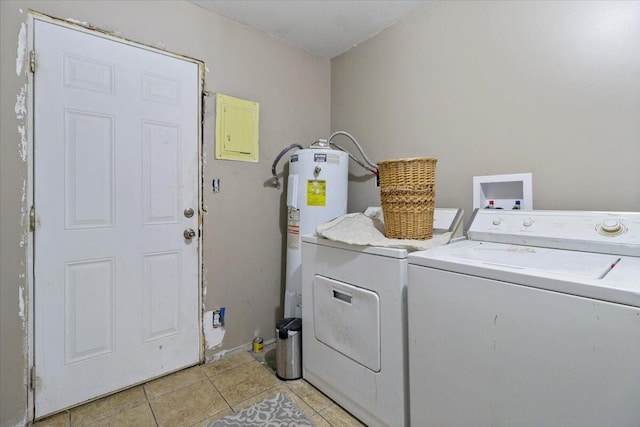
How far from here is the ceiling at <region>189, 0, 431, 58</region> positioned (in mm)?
1894

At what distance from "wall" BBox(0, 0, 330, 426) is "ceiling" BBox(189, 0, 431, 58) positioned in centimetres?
9

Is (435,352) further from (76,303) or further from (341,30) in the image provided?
(341,30)

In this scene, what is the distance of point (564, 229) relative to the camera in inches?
48.2

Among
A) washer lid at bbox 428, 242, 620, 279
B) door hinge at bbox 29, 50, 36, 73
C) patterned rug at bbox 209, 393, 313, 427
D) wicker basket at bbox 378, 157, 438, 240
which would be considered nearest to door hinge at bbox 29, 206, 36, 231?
door hinge at bbox 29, 50, 36, 73

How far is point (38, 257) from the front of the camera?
4.78ft

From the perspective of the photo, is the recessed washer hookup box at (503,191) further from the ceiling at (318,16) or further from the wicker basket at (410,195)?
the ceiling at (318,16)

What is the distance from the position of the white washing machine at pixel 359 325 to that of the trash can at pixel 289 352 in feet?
0.17

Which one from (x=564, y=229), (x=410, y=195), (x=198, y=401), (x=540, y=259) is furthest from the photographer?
(x=198, y=401)

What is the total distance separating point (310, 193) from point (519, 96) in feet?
4.19

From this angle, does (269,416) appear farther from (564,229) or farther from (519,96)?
(519,96)

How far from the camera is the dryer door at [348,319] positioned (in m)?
1.35

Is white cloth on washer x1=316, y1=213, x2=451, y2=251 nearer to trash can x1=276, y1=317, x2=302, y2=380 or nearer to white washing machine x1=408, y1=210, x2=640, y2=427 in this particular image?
white washing machine x1=408, y1=210, x2=640, y2=427

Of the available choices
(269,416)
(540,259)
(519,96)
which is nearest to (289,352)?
(269,416)

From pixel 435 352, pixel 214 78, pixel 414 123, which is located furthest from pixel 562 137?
pixel 214 78
